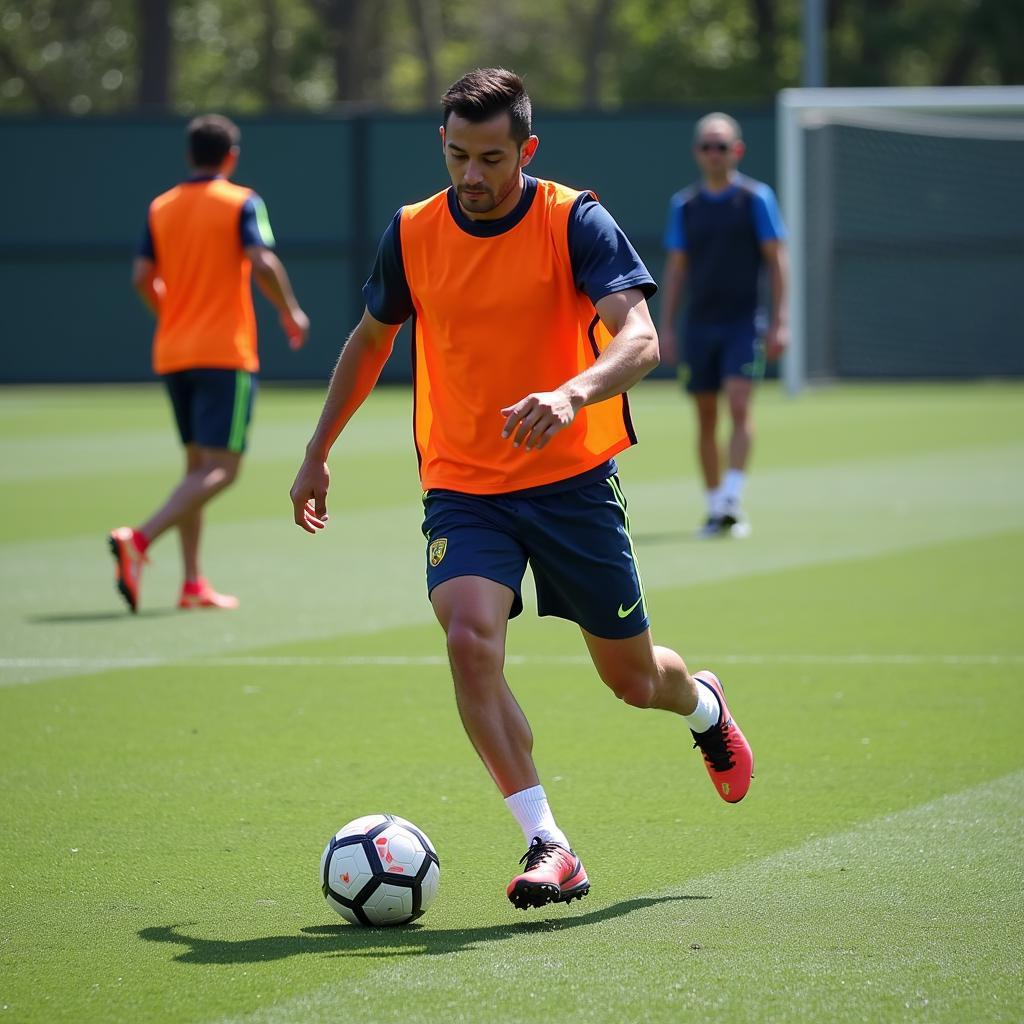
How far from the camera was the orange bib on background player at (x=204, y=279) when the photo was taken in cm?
1008

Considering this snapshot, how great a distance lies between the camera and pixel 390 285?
5.27 meters

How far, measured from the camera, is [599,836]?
5.62 meters

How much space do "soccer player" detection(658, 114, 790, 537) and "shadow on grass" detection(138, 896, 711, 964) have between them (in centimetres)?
803

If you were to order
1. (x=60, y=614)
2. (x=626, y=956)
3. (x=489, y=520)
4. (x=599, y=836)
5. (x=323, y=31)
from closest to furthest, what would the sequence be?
1. (x=626, y=956)
2. (x=489, y=520)
3. (x=599, y=836)
4. (x=60, y=614)
5. (x=323, y=31)

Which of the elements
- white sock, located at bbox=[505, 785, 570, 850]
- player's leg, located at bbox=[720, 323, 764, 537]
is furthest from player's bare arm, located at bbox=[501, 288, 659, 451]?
player's leg, located at bbox=[720, 323, 764, 537]

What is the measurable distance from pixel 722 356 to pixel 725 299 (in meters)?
0.39

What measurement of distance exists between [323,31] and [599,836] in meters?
45.1

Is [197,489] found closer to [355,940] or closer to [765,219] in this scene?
[765,219]

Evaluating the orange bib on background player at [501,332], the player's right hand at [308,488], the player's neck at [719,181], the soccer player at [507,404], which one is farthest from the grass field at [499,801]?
the player's neck at [719,181]

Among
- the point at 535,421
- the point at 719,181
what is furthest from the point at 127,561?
the point at 535,421

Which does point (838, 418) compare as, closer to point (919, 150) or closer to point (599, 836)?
point (919, 150)

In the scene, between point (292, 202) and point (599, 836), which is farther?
point (292, 202)

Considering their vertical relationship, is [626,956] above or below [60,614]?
above

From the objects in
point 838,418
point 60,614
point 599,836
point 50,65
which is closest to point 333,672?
point 60,614
